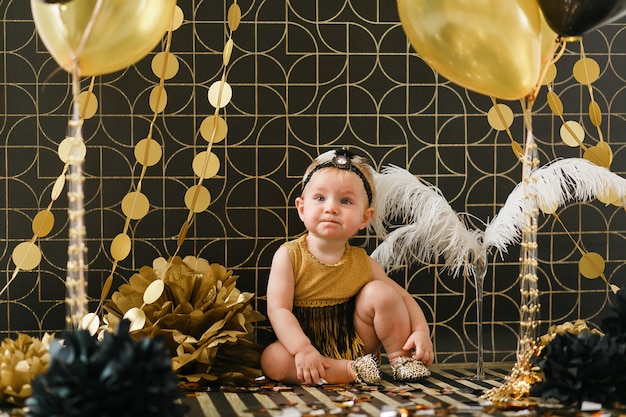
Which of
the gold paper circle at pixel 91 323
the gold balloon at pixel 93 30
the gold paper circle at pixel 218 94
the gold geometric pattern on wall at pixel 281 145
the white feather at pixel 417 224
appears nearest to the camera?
the gold balloon at pixel 93 30

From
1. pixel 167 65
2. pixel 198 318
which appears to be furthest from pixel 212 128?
pixel 198 318

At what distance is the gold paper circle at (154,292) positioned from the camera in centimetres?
170

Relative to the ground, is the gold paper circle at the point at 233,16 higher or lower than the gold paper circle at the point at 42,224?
higher

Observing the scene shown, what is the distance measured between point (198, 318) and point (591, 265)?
3.07 feet

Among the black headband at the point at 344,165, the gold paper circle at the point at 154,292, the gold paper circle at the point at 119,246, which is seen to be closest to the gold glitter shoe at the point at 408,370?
the black headband at the point at 344,165

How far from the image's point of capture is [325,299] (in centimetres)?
190

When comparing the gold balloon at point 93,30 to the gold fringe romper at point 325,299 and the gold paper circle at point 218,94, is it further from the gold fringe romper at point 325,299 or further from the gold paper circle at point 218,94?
the gold fringe romper at point 325,299

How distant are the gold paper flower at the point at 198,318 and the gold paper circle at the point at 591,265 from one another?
2.56 ft

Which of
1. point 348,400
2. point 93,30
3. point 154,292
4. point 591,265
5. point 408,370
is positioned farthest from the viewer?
point 591,265

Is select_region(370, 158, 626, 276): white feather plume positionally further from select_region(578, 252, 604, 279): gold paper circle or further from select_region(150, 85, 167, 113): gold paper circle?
select_region(150, 85, 167, 113): gold paper circle

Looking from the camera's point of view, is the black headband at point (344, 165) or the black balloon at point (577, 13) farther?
the black headband at point (344, 165)

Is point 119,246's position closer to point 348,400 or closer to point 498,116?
point 348,400

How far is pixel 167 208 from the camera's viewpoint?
2016 mm

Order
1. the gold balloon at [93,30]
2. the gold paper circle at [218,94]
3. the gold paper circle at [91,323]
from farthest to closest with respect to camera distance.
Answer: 1. the gold paper circle at [218,94]
2. the gold paper circle at [91,323]
3. the gold balloon at [93,30]
